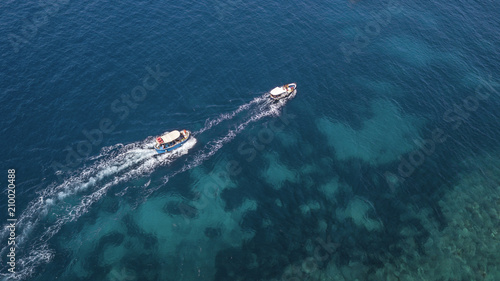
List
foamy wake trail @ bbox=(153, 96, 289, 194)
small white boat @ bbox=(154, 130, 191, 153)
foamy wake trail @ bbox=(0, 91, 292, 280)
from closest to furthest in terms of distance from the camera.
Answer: foamy wake trail @ bbox=(0, 91, 292, 280), foamy wake trail @ bbox=(153, 96, 289, 194), small white boat @ bbox=(154, 130, 191, 153)

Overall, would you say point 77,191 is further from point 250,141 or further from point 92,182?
point 250,141

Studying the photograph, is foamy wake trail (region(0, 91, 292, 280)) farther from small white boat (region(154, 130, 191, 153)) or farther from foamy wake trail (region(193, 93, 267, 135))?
small white boat (region(154, 130, 191, 153))

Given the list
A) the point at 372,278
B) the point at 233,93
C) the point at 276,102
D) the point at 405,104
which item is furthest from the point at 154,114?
the point at 405,104

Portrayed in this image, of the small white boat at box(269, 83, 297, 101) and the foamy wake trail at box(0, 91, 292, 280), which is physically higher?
the small white boat at box(269, 83, 297, 101)

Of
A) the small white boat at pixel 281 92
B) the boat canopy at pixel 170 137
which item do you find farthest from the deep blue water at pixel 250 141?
the boat canopy at pixel 170 137

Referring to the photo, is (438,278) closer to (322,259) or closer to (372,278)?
(372,278)

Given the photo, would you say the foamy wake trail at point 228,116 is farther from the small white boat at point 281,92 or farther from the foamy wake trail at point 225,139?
the small white boat at point 281,92

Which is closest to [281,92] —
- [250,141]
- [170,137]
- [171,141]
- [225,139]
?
[250,141]

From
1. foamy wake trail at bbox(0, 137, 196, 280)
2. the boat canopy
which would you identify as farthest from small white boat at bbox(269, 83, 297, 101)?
the boat canopy
